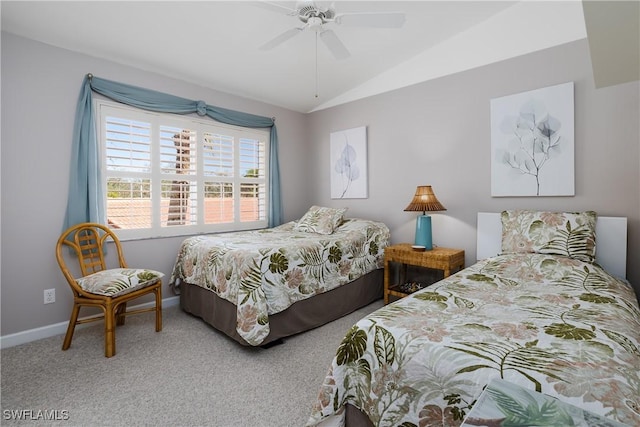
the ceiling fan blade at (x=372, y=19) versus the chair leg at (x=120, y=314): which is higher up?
the ceiling fan blade at (x=372, y=19)

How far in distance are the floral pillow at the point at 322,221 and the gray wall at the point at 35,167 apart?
7.64 feet

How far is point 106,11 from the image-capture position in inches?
92.6

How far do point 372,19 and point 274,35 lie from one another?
115cm

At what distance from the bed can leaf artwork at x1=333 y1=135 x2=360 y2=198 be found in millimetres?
2371

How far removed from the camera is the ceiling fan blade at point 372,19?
2.01m

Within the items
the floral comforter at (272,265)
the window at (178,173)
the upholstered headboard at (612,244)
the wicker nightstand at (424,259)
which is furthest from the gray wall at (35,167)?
the upholstered headboard at (612,244)

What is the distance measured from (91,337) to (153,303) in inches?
25.8

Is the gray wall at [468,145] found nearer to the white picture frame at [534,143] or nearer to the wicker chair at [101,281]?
the white picture frame at [534,143]

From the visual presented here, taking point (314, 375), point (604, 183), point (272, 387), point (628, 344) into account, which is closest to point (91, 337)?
point (272, 387)

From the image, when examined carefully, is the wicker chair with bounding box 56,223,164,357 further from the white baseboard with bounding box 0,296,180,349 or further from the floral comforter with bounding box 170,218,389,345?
the floral comforter with bounding box 170,218,389,345

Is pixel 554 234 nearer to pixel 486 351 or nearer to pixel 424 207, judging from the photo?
pixel 424 207

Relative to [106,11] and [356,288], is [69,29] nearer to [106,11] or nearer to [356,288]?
[106,11]

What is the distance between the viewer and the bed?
3.04ft

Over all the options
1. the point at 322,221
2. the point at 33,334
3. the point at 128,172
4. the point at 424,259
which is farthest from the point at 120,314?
the point at 424,259
